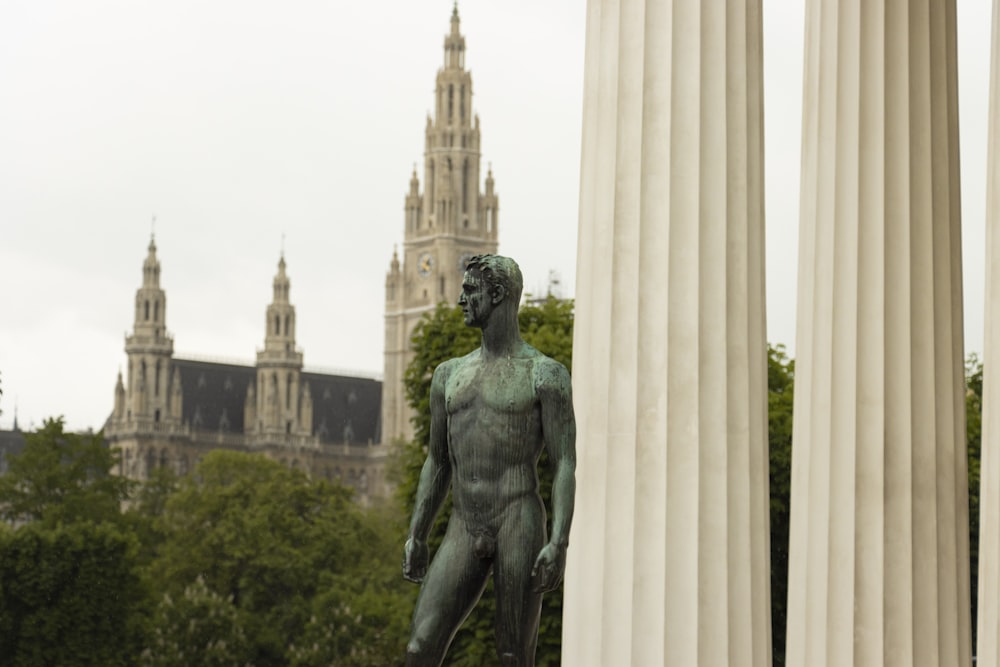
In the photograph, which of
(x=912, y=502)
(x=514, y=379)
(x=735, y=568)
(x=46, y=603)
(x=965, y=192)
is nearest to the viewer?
(x=514, y=379)

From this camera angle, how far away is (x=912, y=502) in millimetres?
26094

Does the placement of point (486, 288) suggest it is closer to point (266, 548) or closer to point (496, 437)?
point (496, 437)

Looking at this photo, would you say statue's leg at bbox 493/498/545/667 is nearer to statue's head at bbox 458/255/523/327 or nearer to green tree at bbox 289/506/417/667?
statue's head at bbox 458/255/523/327

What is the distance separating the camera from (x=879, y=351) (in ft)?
87.6

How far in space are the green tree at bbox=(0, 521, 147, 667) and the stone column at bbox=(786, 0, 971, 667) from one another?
8071 cm

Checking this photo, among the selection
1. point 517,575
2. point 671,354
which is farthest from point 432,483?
point 671,354

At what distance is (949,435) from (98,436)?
121409mm

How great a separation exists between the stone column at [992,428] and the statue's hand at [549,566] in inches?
488

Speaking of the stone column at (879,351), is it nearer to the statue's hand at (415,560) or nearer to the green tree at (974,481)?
the statue's hand at (415,560)

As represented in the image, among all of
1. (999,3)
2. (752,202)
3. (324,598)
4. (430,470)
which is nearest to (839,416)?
(752,202)

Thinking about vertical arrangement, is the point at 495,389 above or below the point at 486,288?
below

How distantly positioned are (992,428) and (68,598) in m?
82.9

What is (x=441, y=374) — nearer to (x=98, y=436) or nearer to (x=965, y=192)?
(x=965, y=192)

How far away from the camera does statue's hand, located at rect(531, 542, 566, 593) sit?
15.9m
